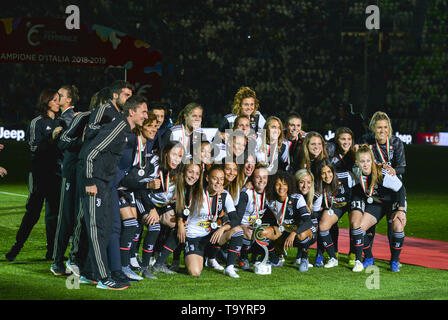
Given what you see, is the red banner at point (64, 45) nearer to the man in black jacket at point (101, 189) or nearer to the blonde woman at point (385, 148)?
the blonde woman at point (385, 148)

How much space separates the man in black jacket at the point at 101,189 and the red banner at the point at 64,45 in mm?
13315

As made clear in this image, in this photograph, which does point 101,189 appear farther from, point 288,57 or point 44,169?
point 288,57

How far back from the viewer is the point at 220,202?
6688 millimetres

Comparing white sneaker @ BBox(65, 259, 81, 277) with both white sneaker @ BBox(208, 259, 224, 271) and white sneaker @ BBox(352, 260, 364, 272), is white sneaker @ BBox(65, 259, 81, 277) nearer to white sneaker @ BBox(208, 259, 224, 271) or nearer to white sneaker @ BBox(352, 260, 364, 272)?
white sneaker @ BBox(208, 259, 224, 271)

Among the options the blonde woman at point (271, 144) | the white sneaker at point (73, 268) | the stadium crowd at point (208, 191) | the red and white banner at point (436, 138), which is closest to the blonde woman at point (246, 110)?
the stadium crowd at point (208, 191)

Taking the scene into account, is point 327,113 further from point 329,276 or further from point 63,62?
point 329,276

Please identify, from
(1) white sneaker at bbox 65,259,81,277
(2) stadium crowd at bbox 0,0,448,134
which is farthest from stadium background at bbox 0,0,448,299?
(1) white sneaker at bbox 65,259,81,277

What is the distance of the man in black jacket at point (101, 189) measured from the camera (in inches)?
218

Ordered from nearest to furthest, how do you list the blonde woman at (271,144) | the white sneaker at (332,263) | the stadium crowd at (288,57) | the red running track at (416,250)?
the white sneaker at (332,263) < the blonde woman at (271,144) < the red running track at (416,250) < the stadium crowd at (288,57)

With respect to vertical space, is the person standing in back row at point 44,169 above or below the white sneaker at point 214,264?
above

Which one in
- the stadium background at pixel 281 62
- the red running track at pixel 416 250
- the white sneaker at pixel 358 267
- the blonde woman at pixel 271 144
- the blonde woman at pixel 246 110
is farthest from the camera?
the stadium background at pixel 281 62

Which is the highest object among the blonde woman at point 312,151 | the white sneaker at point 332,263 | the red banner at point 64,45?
the red banner at point 64,45

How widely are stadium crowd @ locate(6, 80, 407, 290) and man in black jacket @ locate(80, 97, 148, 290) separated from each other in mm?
191

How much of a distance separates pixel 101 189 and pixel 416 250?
14.9 ft
